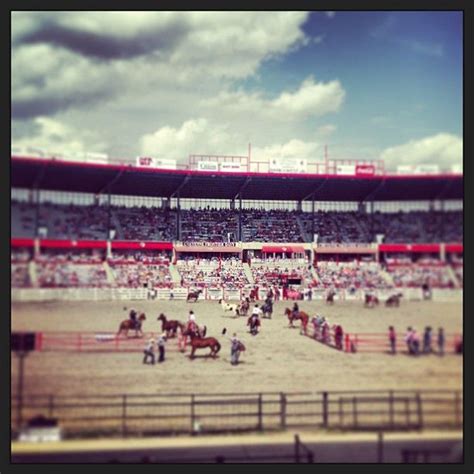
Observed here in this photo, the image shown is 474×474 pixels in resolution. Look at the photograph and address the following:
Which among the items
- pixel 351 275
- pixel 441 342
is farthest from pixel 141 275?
pixel 441 342

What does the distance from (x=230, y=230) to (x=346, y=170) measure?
28.0 feet

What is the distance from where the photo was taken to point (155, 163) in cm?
2308

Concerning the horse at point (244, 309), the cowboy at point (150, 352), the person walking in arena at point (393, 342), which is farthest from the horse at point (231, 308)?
the person walking in arena at point (393, 342)

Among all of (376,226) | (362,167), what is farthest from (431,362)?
(376,226)

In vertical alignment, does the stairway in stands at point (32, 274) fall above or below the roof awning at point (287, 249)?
below

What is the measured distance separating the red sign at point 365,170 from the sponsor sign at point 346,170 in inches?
9.5

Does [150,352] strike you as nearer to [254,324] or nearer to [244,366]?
[244,366]

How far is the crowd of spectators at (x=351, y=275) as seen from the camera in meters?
21.1

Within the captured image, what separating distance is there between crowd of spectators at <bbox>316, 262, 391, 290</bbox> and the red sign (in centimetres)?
384

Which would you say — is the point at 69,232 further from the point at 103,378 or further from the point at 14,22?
the point at 14,22

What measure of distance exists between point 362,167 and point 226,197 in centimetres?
924

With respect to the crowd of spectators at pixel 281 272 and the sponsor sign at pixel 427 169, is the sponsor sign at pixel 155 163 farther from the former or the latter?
the sponsor sign at pixel 427 169

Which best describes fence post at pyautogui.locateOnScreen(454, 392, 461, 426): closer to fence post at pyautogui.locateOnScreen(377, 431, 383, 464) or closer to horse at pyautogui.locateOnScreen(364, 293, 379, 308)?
fence post at pyautogui.locateOnScreen(377, 431, 383, 464)

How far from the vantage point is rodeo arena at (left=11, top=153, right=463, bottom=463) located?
402 inches
